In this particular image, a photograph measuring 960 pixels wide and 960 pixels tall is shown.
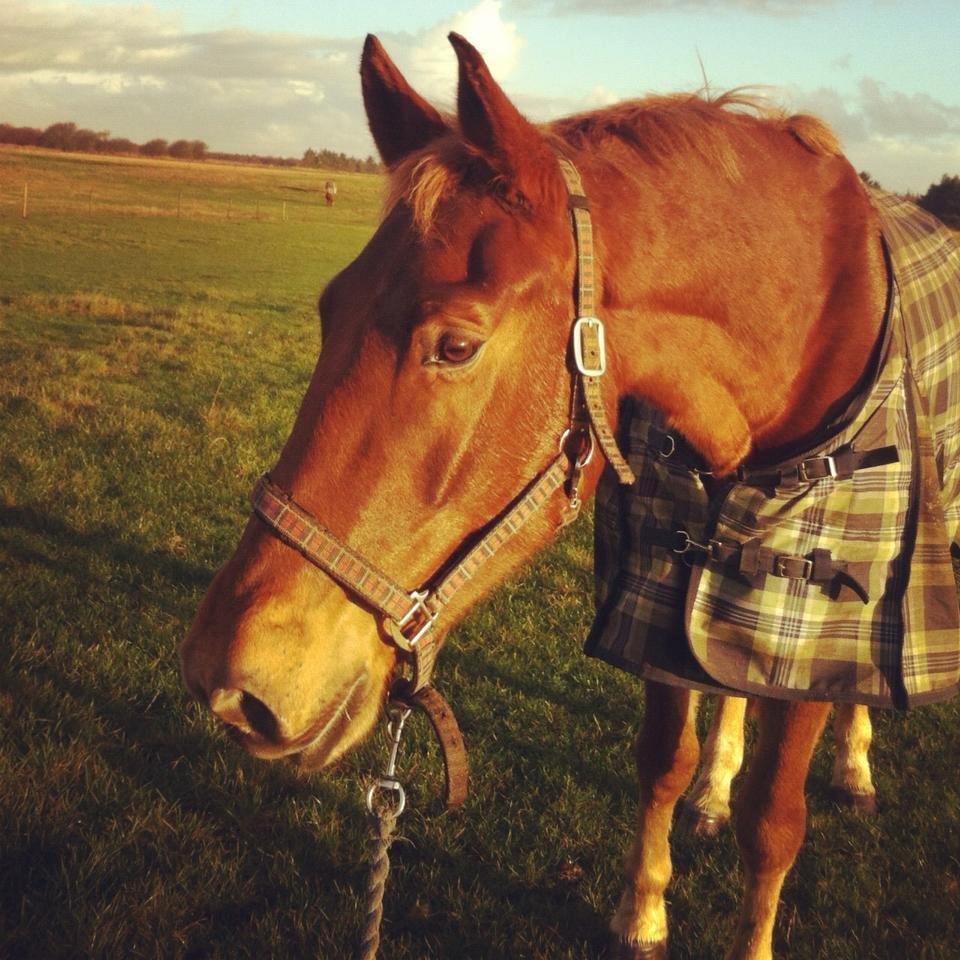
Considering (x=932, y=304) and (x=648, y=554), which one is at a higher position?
(x=932, y=304)

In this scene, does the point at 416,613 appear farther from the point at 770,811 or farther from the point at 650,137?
the point at 770,811

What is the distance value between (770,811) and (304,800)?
6.53 ft

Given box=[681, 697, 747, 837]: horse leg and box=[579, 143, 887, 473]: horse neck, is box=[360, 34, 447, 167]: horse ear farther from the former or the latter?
box=[681, 697, 747, 837]: horse leg

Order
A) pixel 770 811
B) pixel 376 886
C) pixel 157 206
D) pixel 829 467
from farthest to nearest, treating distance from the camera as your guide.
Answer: pixel 157 206, pixel 770 811, pixel 829 467, pixel 376 886

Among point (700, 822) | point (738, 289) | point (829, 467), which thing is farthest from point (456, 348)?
point (700, 822)

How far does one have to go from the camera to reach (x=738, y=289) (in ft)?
7.01

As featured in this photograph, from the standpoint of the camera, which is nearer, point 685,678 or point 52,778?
point 685,678

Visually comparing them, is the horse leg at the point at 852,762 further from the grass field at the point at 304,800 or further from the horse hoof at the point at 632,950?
the horse hoof at the point at 632,950

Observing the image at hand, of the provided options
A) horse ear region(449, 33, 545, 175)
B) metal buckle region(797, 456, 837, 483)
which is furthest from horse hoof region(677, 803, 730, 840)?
horse ear region(449, 33, 545, 175)

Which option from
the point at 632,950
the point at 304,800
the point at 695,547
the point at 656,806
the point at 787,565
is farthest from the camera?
the point at 304,800

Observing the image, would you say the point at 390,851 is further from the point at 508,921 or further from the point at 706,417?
the point at 706,417

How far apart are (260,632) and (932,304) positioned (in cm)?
225

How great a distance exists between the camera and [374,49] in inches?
84.6

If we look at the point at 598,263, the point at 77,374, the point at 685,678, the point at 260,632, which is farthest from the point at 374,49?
the point at 77,374
